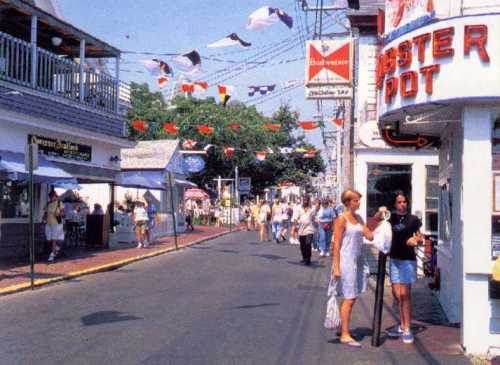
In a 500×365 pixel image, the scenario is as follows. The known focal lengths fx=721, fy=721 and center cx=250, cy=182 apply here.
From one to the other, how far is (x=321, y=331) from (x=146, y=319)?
239cm

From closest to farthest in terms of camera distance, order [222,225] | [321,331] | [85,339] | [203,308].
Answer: [85,339]
[321,331]
[203,308]
[222,225]

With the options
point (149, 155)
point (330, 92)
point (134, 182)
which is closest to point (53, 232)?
point (134, 182)

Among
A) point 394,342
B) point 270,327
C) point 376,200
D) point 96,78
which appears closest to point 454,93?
point 394,342

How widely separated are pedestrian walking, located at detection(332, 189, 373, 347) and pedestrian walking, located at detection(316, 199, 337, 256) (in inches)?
484

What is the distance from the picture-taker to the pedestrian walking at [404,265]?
8539 mm

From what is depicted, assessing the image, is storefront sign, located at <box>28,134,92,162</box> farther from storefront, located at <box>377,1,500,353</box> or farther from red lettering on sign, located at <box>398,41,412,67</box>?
storefront, located at <box>377,1,500,353</box>

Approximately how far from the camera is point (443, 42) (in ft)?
25.8

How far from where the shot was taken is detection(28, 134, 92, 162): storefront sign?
62.9 ft

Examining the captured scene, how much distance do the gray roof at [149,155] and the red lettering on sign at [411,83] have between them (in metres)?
24.2

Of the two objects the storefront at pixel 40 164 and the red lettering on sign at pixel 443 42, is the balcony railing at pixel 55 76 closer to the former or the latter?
the storefront at pixel 40 164

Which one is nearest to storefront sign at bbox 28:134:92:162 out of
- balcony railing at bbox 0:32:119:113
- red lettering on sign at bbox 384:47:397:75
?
balcony railing at bbox 0:32:119:113

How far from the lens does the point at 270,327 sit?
30.7ft

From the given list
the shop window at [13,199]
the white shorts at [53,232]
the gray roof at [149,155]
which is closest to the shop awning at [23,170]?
the shop window at [13,199]

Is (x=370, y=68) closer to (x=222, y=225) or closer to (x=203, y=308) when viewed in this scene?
(x=203, y=308)
